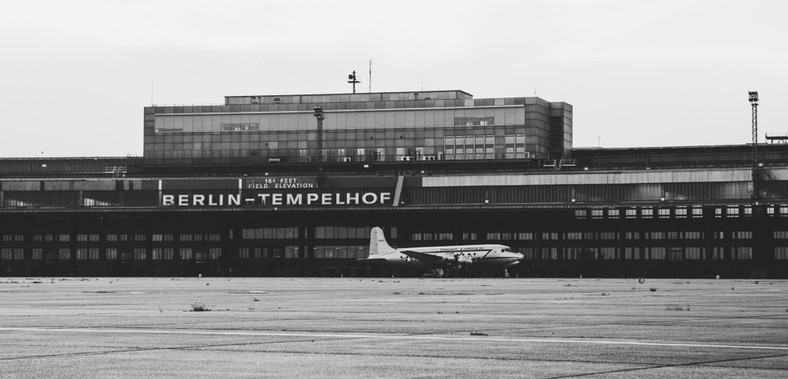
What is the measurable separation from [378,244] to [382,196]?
672 centimetres

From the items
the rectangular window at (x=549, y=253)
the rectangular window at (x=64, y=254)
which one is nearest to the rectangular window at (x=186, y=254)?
the rectangular window at (x=64, y=254)

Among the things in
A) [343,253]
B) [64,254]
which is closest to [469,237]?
[343,253]

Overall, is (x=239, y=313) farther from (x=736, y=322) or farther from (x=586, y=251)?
(x=586, y=251)

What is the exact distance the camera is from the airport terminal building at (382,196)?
14962 centimetres

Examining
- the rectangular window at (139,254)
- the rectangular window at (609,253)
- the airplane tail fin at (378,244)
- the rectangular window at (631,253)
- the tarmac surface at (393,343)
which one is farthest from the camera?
the rectangular window at (139,254)

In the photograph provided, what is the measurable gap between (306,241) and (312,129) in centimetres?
2147

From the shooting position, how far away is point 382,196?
156375mm

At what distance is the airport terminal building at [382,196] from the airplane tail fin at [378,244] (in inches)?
167

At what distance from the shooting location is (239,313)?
36.4 m

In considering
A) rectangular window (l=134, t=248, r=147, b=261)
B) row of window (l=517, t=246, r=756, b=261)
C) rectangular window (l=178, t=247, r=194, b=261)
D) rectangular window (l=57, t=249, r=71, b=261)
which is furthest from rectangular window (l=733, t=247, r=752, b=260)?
rectangular window (l=57, t=249, r=71, b=261)

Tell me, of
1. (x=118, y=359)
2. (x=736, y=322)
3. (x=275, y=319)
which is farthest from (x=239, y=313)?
(x=118, y=359)

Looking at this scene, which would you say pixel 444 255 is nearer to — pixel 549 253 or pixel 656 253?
pixel 549 253

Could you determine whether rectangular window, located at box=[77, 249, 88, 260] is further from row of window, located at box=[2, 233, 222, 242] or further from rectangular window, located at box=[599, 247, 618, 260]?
rectangular window, located at box=[599, 247, 618, 260]

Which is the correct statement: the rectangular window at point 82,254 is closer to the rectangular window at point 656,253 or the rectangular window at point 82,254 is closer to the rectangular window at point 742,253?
the rectangular window at point 656,253
